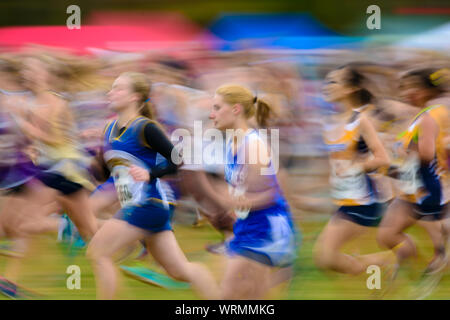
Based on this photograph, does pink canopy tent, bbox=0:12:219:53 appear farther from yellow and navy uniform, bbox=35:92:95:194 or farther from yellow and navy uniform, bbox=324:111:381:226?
yellow and navy uniform, bbox=324:111:381:226

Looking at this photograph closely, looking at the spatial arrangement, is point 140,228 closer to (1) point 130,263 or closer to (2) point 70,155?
(2) point 70,155

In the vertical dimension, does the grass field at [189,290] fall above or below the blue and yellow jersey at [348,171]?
below

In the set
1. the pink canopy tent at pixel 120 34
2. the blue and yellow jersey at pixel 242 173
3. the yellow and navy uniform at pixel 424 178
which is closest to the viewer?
the blue and yellow jersey at pixel 242 173

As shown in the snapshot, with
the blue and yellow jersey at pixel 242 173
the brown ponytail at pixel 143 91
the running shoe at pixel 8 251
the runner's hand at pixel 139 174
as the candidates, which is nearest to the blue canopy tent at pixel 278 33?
the running shoe at pixel 8 251

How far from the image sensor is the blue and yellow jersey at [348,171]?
16.9ft

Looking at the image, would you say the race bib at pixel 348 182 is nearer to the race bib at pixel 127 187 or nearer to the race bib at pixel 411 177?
the race bib at pixel 411 177

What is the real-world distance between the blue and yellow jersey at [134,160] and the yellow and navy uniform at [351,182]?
4.34 ft

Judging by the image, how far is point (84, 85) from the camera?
7406 millimetres

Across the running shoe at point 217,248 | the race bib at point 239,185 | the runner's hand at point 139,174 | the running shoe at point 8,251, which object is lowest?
the running shoe at point 217,248

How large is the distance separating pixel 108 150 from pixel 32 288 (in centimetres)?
166

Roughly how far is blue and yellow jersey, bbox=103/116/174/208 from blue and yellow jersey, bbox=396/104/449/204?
5.79 feet

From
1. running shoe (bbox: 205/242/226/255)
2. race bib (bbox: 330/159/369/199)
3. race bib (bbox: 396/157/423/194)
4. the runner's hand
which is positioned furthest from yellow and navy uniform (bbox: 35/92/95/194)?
race bib (bbox: 396/157/423/194)

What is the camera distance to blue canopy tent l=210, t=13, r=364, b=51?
8.91 meters

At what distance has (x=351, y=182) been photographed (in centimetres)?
521
